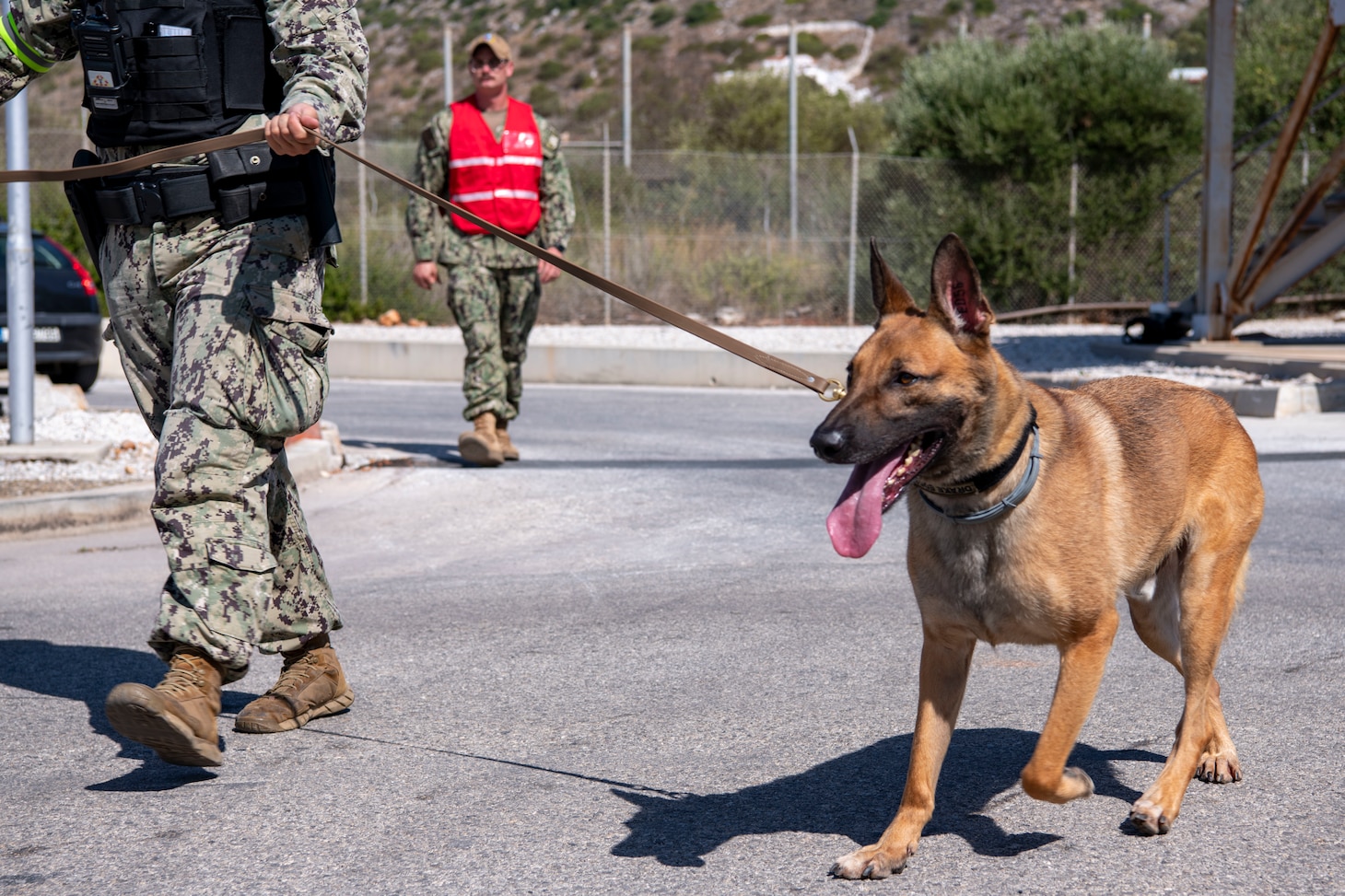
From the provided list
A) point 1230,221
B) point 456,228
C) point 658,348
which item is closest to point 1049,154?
point 1230,221

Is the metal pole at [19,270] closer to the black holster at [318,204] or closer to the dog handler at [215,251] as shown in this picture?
the dog handler at [215,251]

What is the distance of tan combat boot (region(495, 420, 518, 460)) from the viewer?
9281 mm

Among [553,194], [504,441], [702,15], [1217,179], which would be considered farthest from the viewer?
[702,15]

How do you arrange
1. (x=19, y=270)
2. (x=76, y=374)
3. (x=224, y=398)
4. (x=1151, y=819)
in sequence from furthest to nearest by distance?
(x=76, y=374), (x=19, y=270), (x=224, y=398), (x=1151, y=819)

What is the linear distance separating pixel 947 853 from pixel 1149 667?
1.82 meters

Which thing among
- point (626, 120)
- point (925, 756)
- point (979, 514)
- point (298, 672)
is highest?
point (626, 120)

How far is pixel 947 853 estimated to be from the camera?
3.23 m

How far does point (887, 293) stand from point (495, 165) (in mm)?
5953

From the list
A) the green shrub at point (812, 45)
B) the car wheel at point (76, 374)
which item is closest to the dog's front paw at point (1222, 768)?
the car wheel at point (76, 374)

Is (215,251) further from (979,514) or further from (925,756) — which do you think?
(925,756)

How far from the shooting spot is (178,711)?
3535 mm

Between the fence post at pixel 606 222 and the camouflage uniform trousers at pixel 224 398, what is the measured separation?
15136mm

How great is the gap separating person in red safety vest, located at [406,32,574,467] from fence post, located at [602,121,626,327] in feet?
33.1

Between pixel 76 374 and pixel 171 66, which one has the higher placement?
pixel 171 66
